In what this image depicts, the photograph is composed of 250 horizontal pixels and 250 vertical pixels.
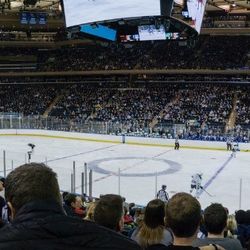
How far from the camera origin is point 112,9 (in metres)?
11.0

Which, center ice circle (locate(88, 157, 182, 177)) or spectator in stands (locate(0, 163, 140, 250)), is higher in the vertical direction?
spectator in stands (locate(0, 163, 140, 250))

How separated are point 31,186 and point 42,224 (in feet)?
0.61

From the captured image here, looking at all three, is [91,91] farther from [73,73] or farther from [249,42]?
[249,42]

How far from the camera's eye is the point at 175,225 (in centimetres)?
221

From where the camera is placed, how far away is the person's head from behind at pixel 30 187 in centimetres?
154

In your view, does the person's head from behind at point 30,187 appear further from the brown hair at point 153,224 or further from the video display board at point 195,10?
the video display board at point 195,10

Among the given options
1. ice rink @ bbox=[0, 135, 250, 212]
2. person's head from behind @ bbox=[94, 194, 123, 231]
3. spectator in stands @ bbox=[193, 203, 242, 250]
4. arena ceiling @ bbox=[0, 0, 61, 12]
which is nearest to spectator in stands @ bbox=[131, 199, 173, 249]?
spectator in stands @ bbox=[193, 203, 242, 250]

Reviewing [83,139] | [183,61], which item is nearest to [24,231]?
[83,139]

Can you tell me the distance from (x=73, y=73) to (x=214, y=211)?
4091cm

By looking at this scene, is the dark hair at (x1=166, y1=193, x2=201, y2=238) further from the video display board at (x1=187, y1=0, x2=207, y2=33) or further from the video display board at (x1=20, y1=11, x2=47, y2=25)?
the video display board at (x1=20, y1=11, x2=47, y2=25)

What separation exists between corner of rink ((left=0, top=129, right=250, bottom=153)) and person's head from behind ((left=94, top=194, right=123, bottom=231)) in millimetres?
22553

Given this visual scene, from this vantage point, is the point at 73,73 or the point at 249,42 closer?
the point at 249,42

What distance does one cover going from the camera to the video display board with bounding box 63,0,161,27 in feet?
35.4

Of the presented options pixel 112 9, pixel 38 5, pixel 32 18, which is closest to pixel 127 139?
pixel 32 18
